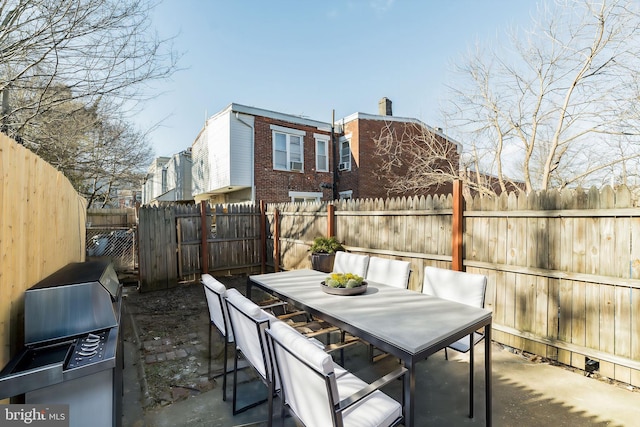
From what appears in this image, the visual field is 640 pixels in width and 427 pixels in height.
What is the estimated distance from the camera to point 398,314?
2.38 meters

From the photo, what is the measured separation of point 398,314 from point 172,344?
3.14 meters

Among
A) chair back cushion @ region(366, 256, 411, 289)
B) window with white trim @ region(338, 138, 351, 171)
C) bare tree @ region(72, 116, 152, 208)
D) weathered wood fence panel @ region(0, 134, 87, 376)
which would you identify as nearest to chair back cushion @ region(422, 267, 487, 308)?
chair back cushion @ region(366, 256, 411, 289)

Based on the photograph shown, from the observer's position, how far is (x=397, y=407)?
1.78 metres

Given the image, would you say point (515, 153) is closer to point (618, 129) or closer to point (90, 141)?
point (618, 129)

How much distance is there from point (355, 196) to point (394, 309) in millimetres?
10396

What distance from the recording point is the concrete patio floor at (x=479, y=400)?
2.40m

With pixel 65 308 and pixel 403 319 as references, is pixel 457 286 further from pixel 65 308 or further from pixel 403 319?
pixel 65 308

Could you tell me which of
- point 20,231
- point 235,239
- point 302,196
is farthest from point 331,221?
point 302,196

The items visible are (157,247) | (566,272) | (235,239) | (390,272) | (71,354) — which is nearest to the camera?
(71,354)

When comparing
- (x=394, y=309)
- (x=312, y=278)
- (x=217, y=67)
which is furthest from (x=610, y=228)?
(x=217, y=67)

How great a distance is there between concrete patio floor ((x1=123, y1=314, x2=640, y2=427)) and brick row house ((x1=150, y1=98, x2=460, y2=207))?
821 cm

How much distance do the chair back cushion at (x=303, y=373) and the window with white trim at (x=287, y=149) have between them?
Result: 9.96m

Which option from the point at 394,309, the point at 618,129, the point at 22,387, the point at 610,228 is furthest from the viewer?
the point at 618,129

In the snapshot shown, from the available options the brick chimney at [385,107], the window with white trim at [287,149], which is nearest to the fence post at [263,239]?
the window with white trim at [287,149]
